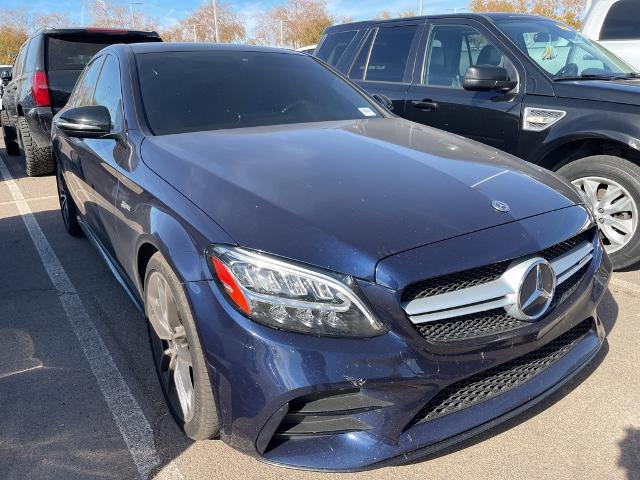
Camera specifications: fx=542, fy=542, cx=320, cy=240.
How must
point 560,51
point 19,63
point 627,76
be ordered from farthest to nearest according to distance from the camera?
point 19,63
point 560,51
point 627,76

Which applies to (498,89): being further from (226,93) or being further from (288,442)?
(288,442)

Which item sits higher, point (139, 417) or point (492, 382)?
point (492, 382)

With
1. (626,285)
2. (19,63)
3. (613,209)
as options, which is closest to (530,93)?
(613,209)

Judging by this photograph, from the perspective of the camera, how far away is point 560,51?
177 inches

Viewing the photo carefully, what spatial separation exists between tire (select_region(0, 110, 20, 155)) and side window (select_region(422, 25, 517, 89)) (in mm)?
7071

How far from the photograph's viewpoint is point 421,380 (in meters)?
1.72

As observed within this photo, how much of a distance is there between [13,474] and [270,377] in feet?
3.99

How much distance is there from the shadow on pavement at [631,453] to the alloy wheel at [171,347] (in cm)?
166

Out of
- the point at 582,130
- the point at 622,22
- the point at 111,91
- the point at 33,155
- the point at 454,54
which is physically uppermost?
the point at 622,22

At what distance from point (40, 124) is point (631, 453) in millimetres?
6979

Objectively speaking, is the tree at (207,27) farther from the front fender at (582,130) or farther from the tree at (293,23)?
the front fender at (582,130)

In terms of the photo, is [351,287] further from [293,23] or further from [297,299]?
Answer: [293,23]

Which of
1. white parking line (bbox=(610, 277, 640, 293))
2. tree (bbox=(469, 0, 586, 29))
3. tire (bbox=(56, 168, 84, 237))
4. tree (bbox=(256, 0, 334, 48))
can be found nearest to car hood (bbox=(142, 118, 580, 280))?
white parking line (bbox=(610, 277, 640, 293))

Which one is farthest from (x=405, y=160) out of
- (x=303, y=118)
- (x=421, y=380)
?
(x=421, y=380)
